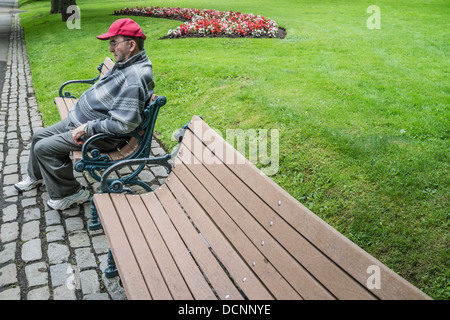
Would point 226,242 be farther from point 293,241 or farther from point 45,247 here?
point 45,247

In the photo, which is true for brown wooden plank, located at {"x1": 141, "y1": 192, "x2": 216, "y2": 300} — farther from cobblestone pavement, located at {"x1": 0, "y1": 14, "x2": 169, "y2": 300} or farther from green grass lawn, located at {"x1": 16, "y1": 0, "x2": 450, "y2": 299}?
green grass lawn, located at {"x1": 16, "y1": 0, "x2": 450, "y2": 299}

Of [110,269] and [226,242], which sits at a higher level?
[226,242]

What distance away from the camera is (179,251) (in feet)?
9.68

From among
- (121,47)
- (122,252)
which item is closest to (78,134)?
(121,47)

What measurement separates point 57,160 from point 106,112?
0.67 m

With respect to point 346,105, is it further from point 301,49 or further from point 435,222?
point 301,49

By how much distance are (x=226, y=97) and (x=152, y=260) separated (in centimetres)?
428

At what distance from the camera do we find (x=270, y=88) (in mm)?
6844

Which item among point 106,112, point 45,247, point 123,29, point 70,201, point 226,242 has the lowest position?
point 45,247

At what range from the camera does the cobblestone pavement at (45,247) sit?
3352 mm

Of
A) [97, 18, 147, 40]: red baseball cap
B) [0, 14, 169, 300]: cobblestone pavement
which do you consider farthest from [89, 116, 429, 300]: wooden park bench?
[97, 18, 147, 40]: red baseball cap

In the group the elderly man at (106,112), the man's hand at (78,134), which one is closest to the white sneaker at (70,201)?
the elderly man at (106,112)

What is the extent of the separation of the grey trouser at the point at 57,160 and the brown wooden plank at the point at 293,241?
173 cm

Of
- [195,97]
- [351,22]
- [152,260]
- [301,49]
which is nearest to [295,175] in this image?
[152,260]
